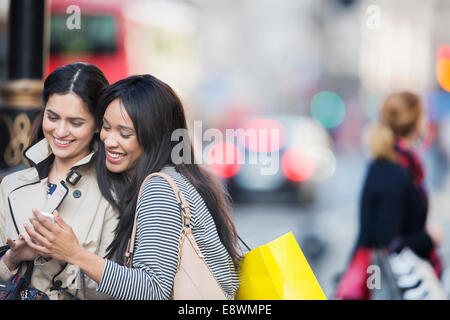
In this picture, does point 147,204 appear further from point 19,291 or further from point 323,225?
point 323,225

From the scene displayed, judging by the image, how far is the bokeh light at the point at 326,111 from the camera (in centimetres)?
4209

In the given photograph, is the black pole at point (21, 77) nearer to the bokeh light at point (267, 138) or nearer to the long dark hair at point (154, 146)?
the long dark hair at point (154, 146)

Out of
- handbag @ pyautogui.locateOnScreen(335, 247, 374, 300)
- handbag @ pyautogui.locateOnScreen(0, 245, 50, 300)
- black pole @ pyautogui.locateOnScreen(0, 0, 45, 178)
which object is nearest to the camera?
Answer: handbag @ pyautogui.locateOnScreen(0, 245, 50, 300)

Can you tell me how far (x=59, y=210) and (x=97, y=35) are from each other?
36.4 ft

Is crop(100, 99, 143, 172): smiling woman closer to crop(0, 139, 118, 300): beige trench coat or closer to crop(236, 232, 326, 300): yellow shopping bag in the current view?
crop(0, 139, 118, 300): beige trench coat

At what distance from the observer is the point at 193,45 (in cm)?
1650

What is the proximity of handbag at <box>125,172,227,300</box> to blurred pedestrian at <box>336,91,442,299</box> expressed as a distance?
2581 millimetres

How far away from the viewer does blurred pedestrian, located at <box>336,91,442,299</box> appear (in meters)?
5.03

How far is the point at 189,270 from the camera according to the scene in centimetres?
243

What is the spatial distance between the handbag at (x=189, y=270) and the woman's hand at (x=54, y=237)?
224 mm

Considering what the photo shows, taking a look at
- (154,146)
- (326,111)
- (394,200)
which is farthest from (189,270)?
(326,111)

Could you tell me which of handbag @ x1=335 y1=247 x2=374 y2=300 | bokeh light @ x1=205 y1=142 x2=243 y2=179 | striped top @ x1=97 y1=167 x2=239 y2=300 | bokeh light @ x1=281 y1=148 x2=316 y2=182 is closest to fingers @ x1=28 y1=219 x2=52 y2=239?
striped top @ x1=97 y1=167 x2=239 y2=300

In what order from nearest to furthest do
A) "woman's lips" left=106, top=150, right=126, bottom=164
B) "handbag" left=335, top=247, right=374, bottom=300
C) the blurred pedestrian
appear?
1. "woman's lips" left=106, top=150, right=126, bottom=164
2. "handbag" left=335, top=247, right=374, bottom=300
3. the blurred pedestrian

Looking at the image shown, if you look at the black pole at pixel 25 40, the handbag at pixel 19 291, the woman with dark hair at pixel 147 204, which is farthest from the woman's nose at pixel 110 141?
the black pole at pixel 25 40
